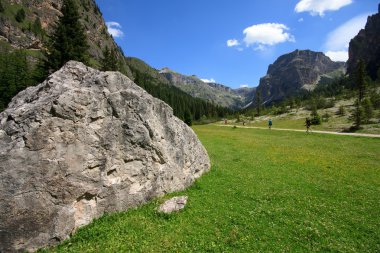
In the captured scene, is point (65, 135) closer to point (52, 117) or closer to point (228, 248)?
point (52, 117)

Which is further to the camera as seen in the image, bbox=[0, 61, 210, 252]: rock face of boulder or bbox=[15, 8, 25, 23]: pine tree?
bbox=[15, 8, 25, 23]: pine tree

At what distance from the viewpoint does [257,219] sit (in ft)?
45.8

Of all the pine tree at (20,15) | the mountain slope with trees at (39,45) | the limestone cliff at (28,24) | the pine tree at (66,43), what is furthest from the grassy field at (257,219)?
the pine tree at (20,15)

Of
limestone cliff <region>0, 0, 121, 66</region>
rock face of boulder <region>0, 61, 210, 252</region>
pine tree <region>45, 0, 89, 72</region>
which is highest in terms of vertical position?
limestone cliff <region>0, 0, 121, 66</region>

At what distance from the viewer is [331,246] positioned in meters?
11.6

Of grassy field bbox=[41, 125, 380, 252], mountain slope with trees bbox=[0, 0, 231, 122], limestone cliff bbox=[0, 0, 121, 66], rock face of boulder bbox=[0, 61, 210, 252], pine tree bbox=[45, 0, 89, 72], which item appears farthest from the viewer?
limestone cliff bbox=[0, 0, 121, 66]

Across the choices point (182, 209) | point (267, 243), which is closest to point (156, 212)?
point (182, 209)

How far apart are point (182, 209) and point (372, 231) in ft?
34.3

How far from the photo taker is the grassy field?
1150 cm

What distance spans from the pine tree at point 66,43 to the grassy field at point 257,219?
39.1m

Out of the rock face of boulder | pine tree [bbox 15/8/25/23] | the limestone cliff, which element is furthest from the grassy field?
pine tree [bbox 15/8/25/23]

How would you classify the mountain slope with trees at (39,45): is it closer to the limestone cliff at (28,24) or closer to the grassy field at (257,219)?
the limestone cliff at (28,24)

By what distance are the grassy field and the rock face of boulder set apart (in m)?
1.20

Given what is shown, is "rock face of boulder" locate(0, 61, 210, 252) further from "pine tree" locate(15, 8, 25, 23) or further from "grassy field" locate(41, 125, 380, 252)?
"pine tree" locate(15, 8, 25, 23)
